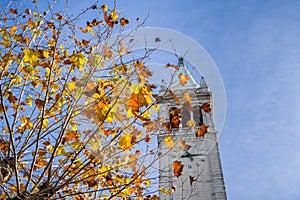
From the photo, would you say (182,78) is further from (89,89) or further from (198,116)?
(198,116)

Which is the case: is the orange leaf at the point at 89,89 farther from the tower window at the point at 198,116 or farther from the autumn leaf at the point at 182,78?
the tower window at the point at 198,116

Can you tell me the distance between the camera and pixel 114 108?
16.4 ft

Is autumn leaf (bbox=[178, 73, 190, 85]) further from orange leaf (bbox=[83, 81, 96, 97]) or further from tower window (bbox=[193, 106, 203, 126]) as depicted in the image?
tower window (bbox=[193, 106, 203, 126])

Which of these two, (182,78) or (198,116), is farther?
(198,116)

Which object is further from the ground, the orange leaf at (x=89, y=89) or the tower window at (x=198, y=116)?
the tower window at (x=198, y=116)

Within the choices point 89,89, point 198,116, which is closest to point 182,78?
point 89,89

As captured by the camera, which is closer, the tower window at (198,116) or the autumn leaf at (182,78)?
the autumn leaf at (182,78)

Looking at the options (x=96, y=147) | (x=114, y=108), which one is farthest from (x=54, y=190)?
(x=114, y=108)

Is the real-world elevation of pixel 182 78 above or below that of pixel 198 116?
below

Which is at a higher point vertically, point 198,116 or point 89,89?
point 198,116

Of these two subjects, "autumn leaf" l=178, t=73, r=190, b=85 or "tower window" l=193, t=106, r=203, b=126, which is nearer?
"autumn leaf" l=178, t=73, r=190, b=85

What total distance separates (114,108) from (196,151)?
27.4m

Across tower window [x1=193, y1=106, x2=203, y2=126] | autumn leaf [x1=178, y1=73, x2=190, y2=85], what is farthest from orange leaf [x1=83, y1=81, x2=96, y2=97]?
tower window [x1=193, y1=106, x2=203, y2=126]

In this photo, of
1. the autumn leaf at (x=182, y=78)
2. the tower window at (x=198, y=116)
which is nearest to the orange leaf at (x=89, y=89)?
the autumn leaf at (x=182, y=78)
